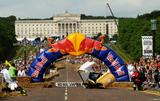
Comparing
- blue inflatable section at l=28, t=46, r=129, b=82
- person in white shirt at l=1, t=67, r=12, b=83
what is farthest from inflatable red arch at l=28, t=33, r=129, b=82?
person in white shirt at l=1, t=67, r=12, b=83

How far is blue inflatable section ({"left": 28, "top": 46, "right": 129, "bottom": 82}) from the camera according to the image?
4479cm

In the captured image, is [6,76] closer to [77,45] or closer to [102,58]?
[77,45]

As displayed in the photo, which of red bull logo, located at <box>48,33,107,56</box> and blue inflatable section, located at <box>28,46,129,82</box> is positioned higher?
red bull logo, located at <box>48,33,107,56</box>

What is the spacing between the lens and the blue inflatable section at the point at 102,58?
44.8 meters

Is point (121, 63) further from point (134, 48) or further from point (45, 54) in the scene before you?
point (134, 48)

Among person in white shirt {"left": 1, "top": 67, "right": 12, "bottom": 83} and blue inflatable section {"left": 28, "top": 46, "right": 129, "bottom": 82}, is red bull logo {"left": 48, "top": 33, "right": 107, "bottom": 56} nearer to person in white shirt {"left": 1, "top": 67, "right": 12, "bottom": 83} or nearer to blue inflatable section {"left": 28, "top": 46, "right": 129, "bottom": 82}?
blue inflatable section {"left": 28, "top": 46, "right": 129, "bottom": 82}

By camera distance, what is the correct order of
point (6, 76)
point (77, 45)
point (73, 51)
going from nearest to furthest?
1. point (6, 76)
2. point (77, 45)
3. point (73, 51)

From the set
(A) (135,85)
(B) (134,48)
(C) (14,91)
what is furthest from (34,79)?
(B) (134,48)

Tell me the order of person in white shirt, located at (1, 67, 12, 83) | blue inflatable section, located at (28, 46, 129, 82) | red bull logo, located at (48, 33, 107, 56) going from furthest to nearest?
red bull logo, located at (48, 33, 107, 56), blue inflatable section, located at (28, 46, 129, 82), person in white shirt, located at (1, 67, 12, 83)

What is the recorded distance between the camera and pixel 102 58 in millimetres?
46281

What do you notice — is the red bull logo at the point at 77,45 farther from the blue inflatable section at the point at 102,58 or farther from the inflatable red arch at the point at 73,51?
the blue inflatable section at the point at 102,58

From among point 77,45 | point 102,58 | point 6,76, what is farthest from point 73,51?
point 6,76

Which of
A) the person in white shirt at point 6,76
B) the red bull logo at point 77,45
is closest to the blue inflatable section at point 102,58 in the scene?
the red bull logo at point 77,45

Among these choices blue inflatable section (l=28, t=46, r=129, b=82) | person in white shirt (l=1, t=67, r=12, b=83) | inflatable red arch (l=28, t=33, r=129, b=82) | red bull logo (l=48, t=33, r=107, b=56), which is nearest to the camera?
person in white shirt (l=1, t=67, r=12, b=83)
